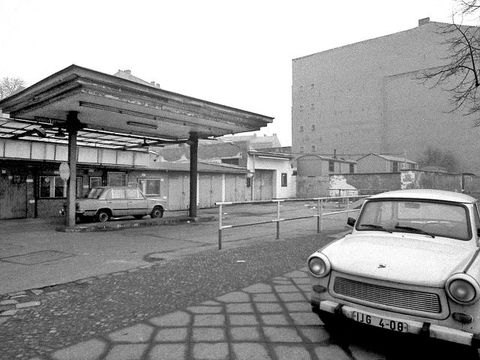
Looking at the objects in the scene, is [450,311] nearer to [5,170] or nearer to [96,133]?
[96,133]

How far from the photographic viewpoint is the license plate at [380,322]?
346cm

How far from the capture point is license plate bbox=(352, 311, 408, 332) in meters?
3.46

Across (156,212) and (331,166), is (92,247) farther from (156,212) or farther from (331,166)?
(331,166)

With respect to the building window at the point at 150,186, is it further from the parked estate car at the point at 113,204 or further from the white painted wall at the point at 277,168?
the white painted wall at the point at 277,168

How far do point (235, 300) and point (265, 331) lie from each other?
111 centimetres

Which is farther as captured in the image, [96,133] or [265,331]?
[96,133]

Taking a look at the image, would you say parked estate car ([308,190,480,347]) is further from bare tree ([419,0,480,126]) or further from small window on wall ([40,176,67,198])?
small window on wall ([40,176,67,198])

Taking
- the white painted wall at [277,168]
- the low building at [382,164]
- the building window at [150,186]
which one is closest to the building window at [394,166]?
the low building at [382,164]

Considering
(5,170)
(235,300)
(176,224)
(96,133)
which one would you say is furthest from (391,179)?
(235,300)

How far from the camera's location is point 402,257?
3953 millimetres

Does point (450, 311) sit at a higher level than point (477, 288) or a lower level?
lower

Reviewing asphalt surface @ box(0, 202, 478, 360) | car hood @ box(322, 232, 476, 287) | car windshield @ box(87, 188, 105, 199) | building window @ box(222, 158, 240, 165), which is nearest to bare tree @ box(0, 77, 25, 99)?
building window @ box(222, 158, 240, 165)

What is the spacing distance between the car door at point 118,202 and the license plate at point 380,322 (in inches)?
575

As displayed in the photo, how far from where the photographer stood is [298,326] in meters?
4.38
